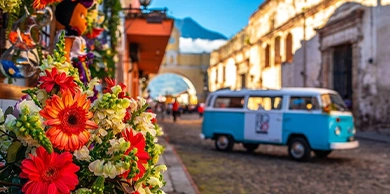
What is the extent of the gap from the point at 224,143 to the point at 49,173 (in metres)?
10.3

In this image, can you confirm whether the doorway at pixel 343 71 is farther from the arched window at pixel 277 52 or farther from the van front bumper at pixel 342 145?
the van front bumper at pixel 342 145

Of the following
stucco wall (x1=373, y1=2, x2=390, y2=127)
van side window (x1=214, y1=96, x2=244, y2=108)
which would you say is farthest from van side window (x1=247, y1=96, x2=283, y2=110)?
stucco wall (x1=373, y1=2, x2=390, y2=127)

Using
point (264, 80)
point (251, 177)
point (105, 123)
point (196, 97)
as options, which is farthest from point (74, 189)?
point (196, 97)

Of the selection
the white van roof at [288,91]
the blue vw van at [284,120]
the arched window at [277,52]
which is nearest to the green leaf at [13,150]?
the blue vw van at [284,120]

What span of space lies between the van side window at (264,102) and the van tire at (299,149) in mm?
929

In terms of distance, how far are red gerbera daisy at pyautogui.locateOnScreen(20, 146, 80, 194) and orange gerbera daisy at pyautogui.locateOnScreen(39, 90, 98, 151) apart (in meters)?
0.06

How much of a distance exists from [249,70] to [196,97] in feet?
74.3

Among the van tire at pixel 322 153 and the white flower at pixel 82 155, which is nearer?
the white flower at pixel 82 155

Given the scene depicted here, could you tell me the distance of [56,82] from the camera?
167 cm

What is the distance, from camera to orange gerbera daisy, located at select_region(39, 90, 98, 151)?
1548mm

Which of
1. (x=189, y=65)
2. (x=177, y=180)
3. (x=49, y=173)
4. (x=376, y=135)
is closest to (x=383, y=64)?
(x=376, y=135)

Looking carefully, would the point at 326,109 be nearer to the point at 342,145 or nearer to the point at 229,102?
the point at 342,145

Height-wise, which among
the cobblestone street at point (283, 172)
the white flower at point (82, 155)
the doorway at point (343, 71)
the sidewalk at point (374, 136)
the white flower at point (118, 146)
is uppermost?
the doorway at point (343, 71)

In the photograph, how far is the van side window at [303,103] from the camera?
32.5ft
